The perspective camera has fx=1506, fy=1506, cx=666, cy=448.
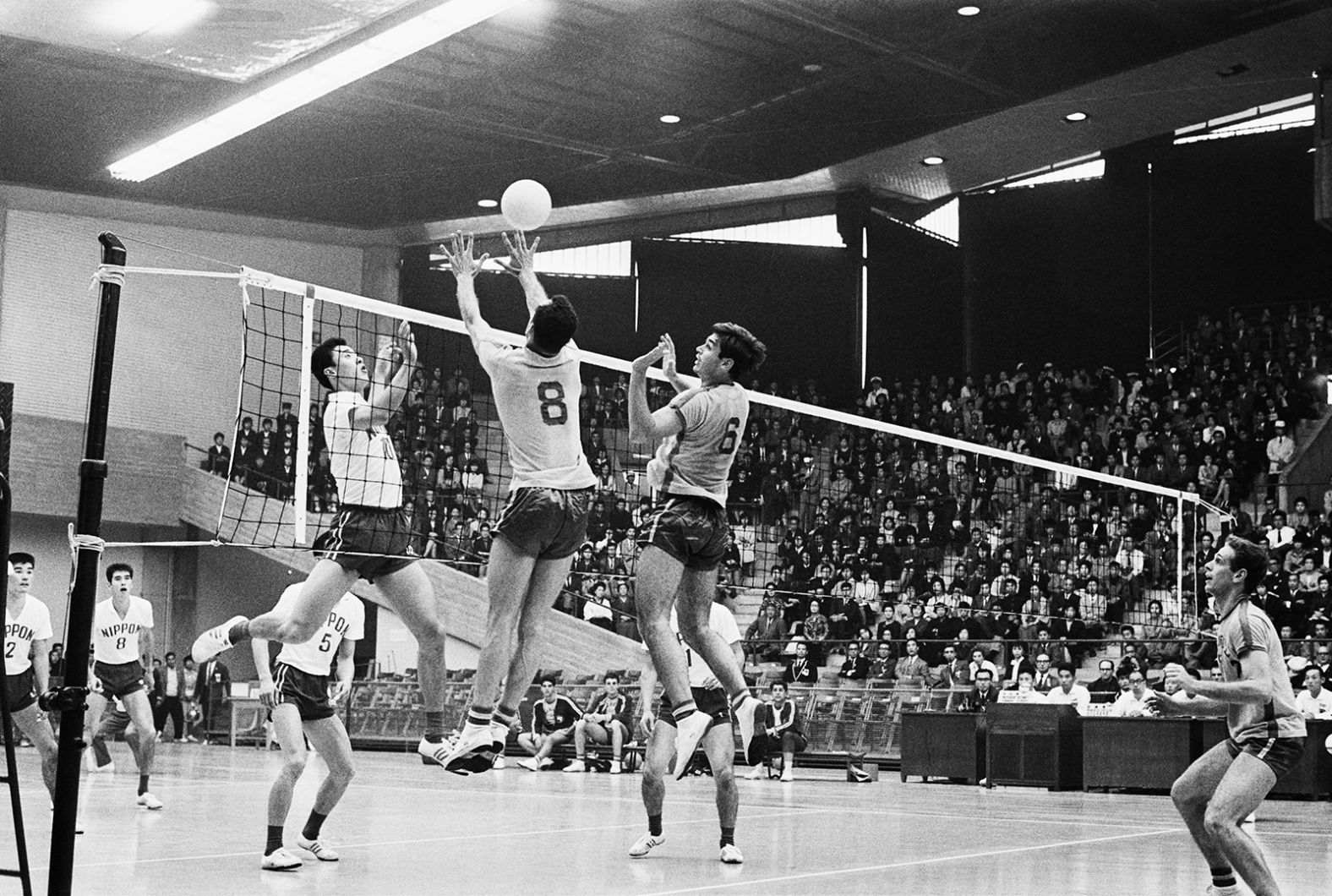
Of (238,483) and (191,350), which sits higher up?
(191,350)

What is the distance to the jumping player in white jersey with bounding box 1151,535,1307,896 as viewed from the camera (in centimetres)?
767

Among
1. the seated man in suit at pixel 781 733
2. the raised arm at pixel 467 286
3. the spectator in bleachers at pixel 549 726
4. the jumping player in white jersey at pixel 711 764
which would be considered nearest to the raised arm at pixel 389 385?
the raised arm at pixel 467 286

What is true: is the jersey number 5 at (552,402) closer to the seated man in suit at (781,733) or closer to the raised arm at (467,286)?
the raised arm at (467,286)

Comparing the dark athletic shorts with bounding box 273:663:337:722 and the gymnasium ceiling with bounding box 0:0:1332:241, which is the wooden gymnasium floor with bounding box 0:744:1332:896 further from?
the gymnasium ceiling with bounding box 0:0:1332:241

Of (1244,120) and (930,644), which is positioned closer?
(930,644)

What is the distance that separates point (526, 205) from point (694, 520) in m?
2.30

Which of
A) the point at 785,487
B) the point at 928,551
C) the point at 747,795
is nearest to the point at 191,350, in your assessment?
the point at 785,487

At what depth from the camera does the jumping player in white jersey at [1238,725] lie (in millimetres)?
7672

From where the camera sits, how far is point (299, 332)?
3622cm

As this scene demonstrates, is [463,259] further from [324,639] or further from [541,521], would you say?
[324,639]

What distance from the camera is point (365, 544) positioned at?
861 centimetres

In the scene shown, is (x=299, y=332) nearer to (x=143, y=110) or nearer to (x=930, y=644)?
(x=143, y=110)

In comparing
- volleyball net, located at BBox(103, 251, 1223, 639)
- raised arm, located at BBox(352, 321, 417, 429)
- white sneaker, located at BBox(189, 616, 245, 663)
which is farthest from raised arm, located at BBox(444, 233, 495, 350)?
volleyball net, located at BBox(103, 251, 1223, 639)

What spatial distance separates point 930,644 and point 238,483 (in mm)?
16684
